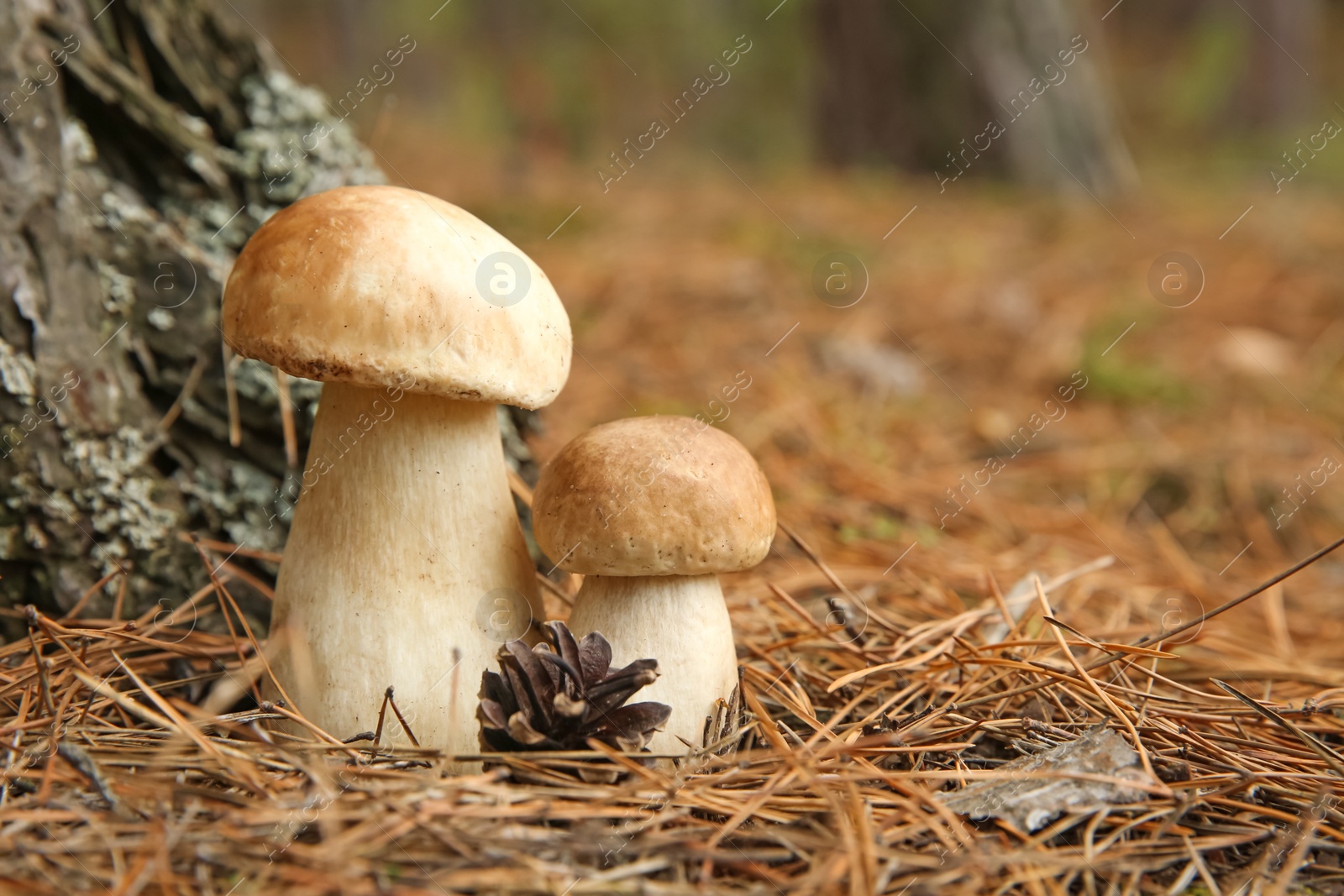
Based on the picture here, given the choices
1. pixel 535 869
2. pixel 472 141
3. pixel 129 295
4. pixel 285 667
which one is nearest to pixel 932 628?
pixel 535 869

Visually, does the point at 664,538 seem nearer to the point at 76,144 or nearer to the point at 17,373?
the point at 17,373

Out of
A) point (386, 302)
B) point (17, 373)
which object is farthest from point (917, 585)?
point (17, 373)

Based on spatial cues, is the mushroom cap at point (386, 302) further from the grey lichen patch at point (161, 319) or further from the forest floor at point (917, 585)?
the grey lichen patch at point (161, 319)

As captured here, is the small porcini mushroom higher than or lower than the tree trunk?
lower

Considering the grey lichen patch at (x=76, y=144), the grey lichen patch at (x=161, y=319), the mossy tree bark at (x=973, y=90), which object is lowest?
the grey lichen patch at (x=161, y=319)

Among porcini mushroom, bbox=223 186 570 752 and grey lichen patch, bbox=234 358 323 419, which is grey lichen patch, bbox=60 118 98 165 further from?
porcini mushroom, bbox=223 186 570 752

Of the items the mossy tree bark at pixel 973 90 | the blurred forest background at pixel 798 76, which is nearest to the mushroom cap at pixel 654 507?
the blurred forest background at pixel 798 76

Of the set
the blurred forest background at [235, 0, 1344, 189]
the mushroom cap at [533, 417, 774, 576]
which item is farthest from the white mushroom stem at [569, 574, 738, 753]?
the blurred forest background at [235, 0, 1344, 189]
